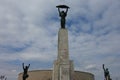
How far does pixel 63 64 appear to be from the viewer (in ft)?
70.2

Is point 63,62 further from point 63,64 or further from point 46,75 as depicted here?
point 46,75

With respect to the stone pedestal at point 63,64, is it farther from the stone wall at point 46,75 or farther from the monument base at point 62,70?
the stone wall at point 46,75

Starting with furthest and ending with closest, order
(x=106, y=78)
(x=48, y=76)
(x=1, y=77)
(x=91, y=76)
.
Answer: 1. (x=1, y=77)
2. (x=91, y=76)
3. (x=48, y=76)
4. (x=106, y=78)

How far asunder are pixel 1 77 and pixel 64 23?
1213 inches

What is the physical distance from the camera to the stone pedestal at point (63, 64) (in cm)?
2112

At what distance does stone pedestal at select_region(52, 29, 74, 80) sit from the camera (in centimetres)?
2112

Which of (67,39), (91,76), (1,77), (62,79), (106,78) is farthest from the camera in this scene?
(1,77)

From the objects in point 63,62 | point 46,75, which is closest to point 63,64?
point 63,62

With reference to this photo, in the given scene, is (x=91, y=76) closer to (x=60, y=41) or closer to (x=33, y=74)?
(x=33, y=74)

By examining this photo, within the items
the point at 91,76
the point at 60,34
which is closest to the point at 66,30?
the point at 60,34

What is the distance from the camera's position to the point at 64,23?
76.6 feet

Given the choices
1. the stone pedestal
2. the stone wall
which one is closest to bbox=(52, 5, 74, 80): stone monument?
the stone pedestal

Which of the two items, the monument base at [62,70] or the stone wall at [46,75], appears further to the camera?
the stone wall at [46,75]

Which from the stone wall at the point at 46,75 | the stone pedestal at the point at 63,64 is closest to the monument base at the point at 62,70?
the stone pedestal at the point at 63,64
